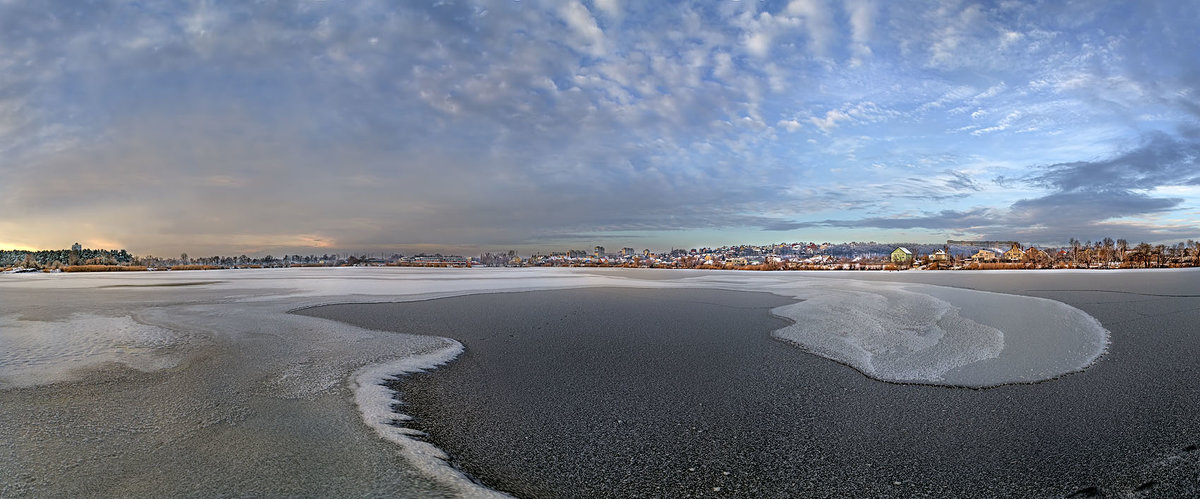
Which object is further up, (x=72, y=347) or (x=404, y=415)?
(x=72, y=347)

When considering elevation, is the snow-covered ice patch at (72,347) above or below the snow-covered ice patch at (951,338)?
above

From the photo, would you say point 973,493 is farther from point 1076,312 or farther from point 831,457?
point 1076,312

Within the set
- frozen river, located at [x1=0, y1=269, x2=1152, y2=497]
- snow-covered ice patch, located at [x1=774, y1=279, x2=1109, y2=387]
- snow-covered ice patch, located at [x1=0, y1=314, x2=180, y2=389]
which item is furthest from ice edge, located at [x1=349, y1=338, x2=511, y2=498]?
snow-covered ice patch, located at [x1=774, y1=279, x2=1109, y2=387]

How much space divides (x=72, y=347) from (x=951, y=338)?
10689 millimetres

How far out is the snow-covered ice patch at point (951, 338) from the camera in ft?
16.6

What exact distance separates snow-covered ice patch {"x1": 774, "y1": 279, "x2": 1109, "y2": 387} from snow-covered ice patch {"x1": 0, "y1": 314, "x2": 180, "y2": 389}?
7311 mm

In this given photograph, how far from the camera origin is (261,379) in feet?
15.2

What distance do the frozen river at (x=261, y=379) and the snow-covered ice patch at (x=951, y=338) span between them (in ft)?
0.12

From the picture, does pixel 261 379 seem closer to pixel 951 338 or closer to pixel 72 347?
pixel 72 347

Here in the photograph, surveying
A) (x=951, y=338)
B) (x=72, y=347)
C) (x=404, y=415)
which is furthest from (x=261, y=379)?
(x=951, y=338)

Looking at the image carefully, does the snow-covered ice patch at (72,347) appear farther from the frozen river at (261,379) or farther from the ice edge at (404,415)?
the ice edge at (404,415)

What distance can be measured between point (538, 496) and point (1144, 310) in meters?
12.6

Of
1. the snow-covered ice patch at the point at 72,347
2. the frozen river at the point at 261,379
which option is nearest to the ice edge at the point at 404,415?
the frozen river at the point at 261,379

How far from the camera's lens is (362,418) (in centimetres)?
361
